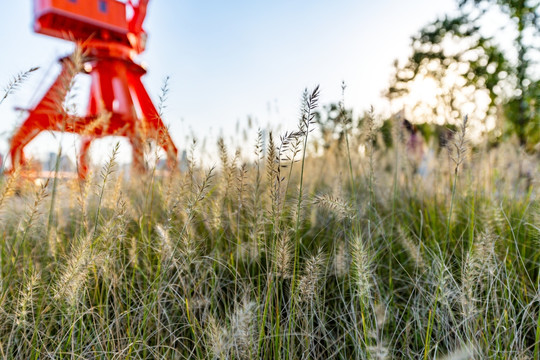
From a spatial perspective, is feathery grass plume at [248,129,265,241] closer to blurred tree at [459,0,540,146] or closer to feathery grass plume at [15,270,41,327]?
feathery grass plume at [15,270,41,327]

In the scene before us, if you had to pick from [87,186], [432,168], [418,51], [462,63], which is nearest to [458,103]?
[462,63]

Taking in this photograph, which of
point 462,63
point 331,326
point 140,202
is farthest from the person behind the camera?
point 462,63

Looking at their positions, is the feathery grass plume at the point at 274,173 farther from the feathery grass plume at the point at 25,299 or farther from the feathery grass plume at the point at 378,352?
the feathery grass plume at the point at 25,299

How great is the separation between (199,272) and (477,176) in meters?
2.07

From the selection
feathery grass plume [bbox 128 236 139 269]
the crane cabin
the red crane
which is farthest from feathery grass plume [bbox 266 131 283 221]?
the crane cabin

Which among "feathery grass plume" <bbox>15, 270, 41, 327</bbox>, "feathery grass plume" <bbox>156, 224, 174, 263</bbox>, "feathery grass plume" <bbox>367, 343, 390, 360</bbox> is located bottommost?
"feathery grass plume" <bbox>367, 343, 390, 360</bbox>

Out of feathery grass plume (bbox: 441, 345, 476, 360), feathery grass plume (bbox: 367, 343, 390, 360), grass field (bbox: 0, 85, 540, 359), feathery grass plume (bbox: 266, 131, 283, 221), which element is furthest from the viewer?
grass field (bbox: 0, 85, 540, 359)

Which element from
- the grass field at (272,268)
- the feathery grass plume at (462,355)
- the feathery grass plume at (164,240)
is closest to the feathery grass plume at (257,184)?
the grass field at (272,268)

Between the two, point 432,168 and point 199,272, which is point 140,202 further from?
point 432,168

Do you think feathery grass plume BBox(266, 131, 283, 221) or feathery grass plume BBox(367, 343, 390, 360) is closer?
feathery grass plume BBox(367, 343, 390, 360)

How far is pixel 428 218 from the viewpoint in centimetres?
220

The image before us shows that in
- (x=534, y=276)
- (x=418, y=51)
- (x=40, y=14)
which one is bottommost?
(x=534, y=276)

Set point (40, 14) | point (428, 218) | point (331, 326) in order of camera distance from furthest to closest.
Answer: point (40, 14) < point (428, 218) < point (331, 326)

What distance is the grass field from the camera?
1054mm
